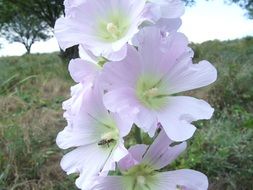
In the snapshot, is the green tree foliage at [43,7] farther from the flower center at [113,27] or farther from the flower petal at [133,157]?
the flower petal at [133,157]

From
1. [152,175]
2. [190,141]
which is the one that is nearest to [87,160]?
[152,175]

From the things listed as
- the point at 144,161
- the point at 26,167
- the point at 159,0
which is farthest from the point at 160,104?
the point at 26,167

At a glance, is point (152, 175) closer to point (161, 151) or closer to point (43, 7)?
point (161, 151)

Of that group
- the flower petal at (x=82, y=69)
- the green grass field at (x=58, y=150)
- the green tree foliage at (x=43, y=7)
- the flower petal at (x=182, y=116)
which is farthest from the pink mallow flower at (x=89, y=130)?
the green tree foliage at (x=43, y=7)

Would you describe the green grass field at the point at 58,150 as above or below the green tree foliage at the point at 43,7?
above

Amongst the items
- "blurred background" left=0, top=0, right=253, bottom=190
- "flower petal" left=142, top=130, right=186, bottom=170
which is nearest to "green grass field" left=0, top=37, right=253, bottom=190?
"blurred background" left=0, top=0, right=253, bottom=190

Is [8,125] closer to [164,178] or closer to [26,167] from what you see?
[26,167]

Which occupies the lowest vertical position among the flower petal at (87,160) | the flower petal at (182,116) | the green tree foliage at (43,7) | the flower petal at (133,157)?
the green tree foliage at (43,7)
